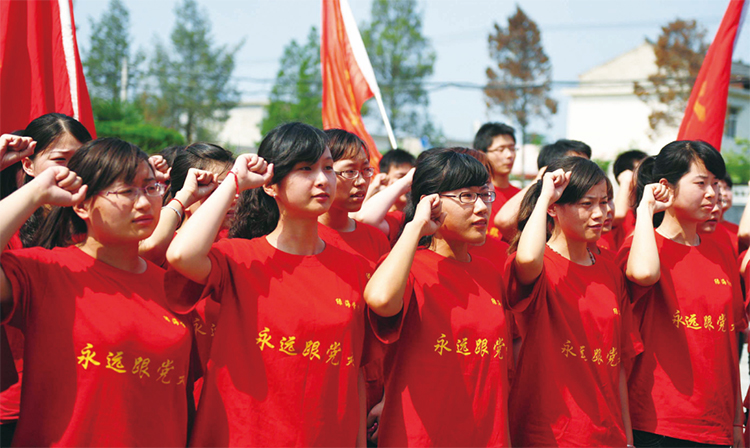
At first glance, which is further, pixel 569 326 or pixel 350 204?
pixel 350 204

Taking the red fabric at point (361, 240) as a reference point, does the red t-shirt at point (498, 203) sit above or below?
below

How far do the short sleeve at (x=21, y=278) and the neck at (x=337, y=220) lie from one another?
159 centimetres

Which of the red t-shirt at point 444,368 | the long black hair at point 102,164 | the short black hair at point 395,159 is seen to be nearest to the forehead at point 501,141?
the short black hair at point 395,159

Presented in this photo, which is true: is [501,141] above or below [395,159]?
above

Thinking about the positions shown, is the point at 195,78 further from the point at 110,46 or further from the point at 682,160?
the point at 682,160

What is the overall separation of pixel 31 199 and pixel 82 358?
20.8 inches

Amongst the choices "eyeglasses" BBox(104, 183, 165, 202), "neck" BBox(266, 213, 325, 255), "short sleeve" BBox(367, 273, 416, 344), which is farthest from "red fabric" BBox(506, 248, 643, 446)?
"eyeglasses" BBox(104, 183, 165, 202)

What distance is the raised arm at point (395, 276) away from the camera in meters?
2.65

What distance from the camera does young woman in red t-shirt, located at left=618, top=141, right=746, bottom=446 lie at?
355 centimetres

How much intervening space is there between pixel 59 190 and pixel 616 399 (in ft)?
7.98

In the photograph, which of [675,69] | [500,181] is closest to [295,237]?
[500,181]

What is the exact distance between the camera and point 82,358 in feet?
7.89

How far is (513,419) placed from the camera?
3244 mm

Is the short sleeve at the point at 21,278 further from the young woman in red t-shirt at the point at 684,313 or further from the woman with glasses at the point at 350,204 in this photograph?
the young woman in red t-shirt at the point at 684,313
